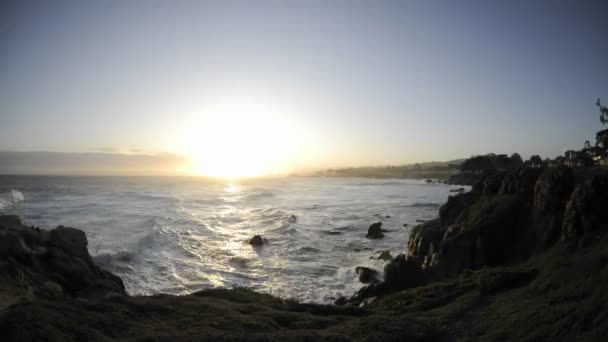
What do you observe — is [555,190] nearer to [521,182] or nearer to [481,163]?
[521,182]

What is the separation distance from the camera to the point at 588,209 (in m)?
13.2

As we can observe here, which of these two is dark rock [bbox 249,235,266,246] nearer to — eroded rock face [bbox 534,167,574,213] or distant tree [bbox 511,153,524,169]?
eroded rock face [bbox 534,167,574,213]

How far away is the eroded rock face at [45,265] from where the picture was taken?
450 inches

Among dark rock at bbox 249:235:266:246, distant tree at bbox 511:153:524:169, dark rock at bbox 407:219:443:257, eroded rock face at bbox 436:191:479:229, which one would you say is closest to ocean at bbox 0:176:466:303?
dark rock at bbox 249:235:266:246

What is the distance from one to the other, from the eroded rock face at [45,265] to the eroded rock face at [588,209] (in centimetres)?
1924

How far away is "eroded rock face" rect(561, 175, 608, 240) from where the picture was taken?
12.9 metres

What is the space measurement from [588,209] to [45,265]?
2275cm

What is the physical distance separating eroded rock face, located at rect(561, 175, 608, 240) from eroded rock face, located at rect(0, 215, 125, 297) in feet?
63.1

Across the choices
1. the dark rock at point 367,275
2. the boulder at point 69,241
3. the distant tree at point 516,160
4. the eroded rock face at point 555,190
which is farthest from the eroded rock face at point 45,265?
the distant tree at point 516,160

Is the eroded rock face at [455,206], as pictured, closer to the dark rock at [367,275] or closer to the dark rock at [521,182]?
the dark rock at [521,182]

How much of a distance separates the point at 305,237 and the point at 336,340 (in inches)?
1130

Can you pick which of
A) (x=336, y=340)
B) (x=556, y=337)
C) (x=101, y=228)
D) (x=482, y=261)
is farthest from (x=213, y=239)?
(x=556, y=337)

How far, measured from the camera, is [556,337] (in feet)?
23.7

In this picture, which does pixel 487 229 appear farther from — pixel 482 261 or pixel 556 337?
pixel 556 337
